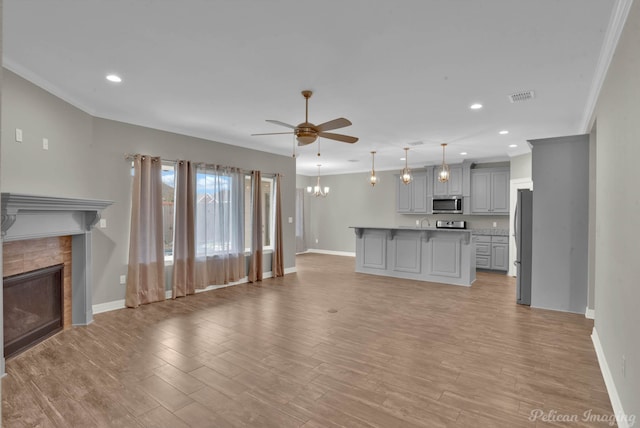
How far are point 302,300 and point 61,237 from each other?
3265mm

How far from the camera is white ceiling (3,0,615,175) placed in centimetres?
254

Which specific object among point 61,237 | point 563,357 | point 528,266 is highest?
point 61,237

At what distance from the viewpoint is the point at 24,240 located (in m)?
3.56

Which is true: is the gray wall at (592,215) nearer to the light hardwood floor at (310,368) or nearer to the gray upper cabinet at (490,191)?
the light hardwood floor at (310,368)

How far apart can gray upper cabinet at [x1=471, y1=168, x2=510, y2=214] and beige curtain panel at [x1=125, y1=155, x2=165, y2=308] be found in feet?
22.8

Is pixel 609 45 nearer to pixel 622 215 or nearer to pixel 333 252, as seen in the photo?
pixel 622 215

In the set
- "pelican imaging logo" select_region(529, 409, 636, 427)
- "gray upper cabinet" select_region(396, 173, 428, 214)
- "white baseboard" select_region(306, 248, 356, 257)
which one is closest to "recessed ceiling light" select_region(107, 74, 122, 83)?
"pelican imaging logo" select_region(529, 409, 636, 427)

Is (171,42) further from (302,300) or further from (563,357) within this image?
(563,357)

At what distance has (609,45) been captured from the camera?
285cm

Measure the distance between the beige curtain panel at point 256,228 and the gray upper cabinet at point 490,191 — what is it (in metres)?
5.17

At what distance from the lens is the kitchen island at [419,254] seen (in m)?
6.52

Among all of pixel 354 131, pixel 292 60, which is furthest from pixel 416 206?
pixel 292 60

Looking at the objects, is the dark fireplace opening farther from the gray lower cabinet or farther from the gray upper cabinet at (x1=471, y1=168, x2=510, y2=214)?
the gray upper cabinet at (x1=471, y1=168, x2=510, y2=214)

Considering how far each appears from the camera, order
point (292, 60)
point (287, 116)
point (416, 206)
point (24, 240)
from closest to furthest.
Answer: point (292, 60) < point (24, 240) < point (287, 116) < point (416, 206)
